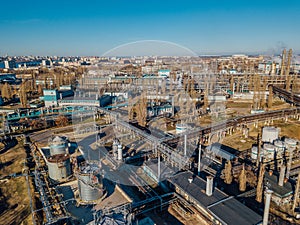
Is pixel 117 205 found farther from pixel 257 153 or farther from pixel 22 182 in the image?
pixel 257 153

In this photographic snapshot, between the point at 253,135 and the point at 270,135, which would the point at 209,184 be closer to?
the point at 270,135

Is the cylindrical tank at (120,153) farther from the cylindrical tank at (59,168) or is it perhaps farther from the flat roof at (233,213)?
the flat roof at (233,213)

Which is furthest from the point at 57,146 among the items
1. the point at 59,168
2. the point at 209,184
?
the point at 209,184

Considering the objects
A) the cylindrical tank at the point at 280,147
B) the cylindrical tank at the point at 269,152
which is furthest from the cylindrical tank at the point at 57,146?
the cylindrical tank at the point at 280,147

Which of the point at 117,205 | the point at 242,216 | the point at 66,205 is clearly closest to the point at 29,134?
the point at 66,205

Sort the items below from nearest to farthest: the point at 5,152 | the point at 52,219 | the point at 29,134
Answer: the point at 52,219
the point at 5,152
the point at 29,134
